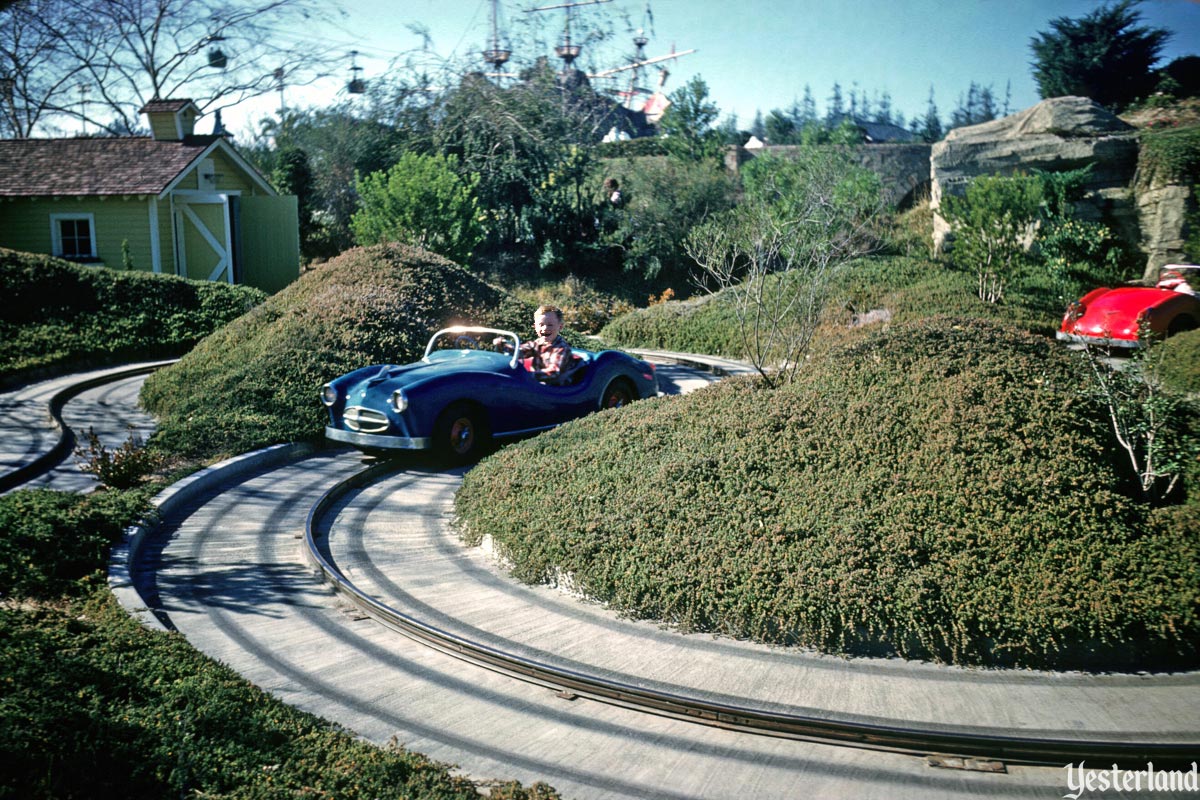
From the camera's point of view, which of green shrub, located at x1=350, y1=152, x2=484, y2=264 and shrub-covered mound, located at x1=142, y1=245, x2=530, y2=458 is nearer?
shrub-covered mound, located at x1=142, y1=245, x2=530, y2=458

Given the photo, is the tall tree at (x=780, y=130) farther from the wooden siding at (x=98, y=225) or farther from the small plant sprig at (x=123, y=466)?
the small plant sprig at (x=123, y=466)

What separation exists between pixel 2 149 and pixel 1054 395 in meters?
27.7

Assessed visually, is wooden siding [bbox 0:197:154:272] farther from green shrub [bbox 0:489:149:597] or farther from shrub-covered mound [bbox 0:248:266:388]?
green shrub [bbox 0:489:149:597]

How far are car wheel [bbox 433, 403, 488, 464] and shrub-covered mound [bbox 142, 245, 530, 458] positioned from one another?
7.37 ft

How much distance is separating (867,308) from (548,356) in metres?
10.3

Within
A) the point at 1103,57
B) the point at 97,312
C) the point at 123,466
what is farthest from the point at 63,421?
the point at 1103,57

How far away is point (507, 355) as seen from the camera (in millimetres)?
11758

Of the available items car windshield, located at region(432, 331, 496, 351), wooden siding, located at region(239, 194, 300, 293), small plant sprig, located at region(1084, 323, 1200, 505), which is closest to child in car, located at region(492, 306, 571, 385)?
car windshield, located at region(432, 331, 496, 351)

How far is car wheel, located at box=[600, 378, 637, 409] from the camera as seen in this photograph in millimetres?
12508

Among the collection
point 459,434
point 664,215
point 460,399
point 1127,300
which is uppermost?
point 664,215

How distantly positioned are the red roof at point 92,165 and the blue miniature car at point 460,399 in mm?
16128

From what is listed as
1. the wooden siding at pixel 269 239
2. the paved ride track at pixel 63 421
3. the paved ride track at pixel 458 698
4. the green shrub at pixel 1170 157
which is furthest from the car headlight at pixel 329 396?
the green shrub at pixel 1170 157

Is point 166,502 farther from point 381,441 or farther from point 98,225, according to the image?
point 98,225

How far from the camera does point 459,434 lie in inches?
431
